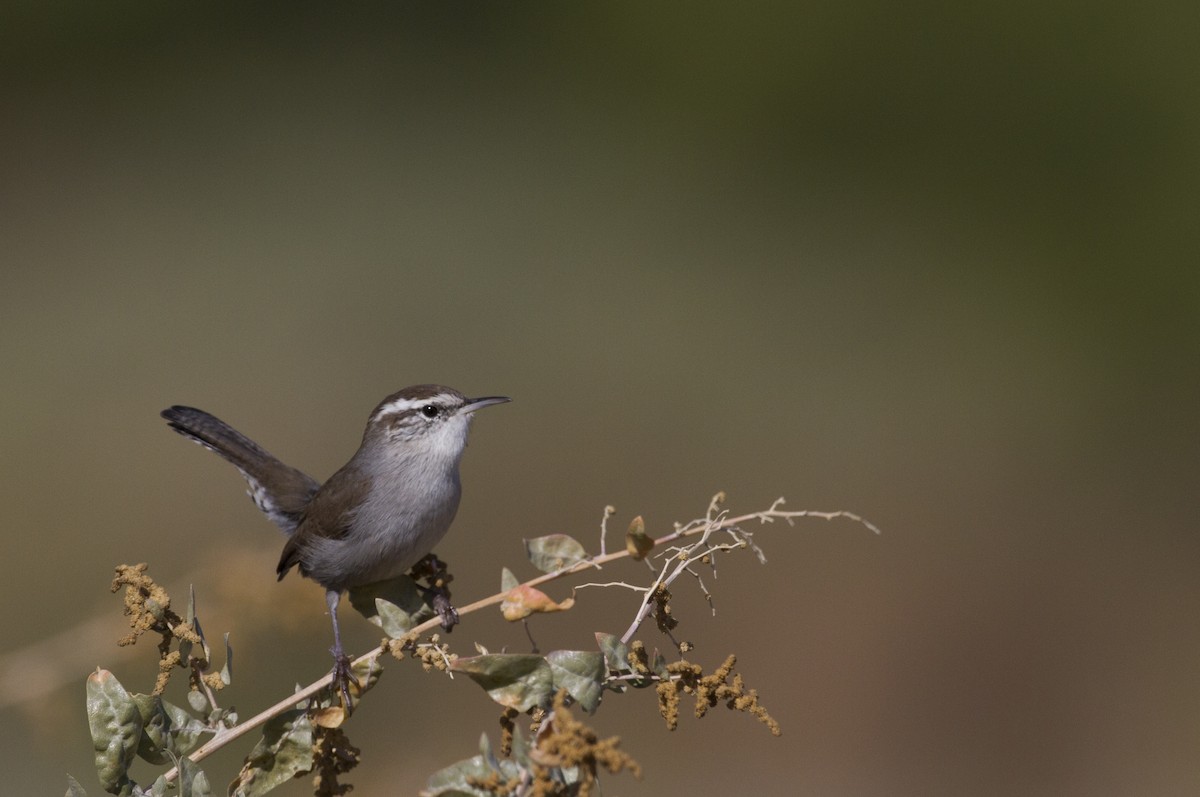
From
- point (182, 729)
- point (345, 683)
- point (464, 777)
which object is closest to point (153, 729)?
point (182, 729)

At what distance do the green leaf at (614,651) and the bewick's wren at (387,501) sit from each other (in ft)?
4.30

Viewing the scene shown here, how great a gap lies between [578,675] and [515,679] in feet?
0.34

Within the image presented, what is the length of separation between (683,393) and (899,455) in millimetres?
2298

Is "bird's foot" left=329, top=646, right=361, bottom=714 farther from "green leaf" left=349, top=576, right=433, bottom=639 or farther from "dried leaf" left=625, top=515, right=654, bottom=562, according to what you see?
"dried leaf" left=625, top=515, right=654, bottom=562

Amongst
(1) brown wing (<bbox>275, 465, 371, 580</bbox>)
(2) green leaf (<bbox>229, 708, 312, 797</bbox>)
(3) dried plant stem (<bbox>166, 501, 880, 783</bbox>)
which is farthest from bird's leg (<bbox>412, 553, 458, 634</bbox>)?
(3) dried plant stem (<bbox>166, 501, 880, 783</bbox>)

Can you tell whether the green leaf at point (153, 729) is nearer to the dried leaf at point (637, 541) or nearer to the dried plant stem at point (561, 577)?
the dried plant stem at point (561, 577)

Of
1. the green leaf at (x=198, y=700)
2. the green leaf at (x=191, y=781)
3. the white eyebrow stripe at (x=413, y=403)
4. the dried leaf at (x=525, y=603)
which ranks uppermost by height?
the white eyebrow stripe at (x=413, y=403)

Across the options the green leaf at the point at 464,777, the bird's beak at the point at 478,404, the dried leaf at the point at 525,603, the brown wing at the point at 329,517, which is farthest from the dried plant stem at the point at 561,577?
the bird's beak at the point at 478,404

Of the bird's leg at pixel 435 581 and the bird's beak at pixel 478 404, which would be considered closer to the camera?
the bird's leg at pixel 435 581

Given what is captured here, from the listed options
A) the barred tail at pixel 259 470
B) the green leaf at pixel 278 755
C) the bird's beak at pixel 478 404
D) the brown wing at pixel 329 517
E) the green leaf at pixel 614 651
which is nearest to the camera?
the green leaf at pixel 614 651

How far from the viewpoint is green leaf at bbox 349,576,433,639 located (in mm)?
2299

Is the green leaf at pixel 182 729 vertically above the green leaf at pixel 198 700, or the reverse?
the green leaf at pixel 198 700

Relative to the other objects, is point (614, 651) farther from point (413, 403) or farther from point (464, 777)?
point (413, 403)

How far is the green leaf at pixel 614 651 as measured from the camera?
6.67 ft
